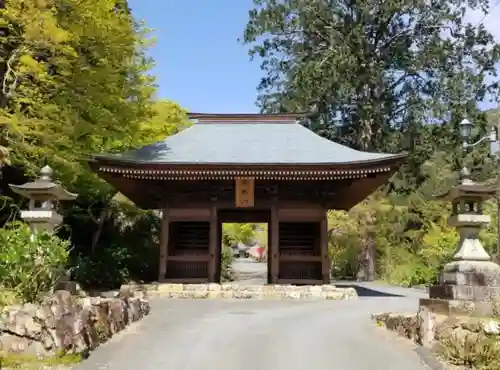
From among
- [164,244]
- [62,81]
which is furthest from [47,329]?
[164,244]

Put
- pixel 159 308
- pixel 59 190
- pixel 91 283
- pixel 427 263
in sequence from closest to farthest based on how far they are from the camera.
A: pixel 59 190, pixel 159 308, pixel 91 283, pixel 427 263

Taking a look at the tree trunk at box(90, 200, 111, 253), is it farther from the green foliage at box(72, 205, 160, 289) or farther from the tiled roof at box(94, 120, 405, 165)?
the tiled roof at box(94, 120, 405, 165)

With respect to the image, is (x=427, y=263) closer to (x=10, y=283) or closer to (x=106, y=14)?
(x=106, y=14)

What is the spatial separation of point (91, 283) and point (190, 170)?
17.2ft

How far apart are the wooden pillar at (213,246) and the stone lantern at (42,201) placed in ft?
21.5

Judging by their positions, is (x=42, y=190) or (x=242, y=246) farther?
(x=242, y=246)

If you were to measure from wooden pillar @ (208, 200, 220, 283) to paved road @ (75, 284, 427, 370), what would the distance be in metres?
5.14

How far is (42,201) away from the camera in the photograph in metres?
11.1

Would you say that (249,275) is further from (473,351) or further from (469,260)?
(473,351)

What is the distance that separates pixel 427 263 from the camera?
24.3 metres

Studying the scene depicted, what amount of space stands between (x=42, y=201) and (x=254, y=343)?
5.86 meters

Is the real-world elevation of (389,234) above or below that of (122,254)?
above

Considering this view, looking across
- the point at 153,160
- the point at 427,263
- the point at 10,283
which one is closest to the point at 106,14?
the point at 153,160

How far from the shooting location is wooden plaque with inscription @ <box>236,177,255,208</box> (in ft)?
54.1
